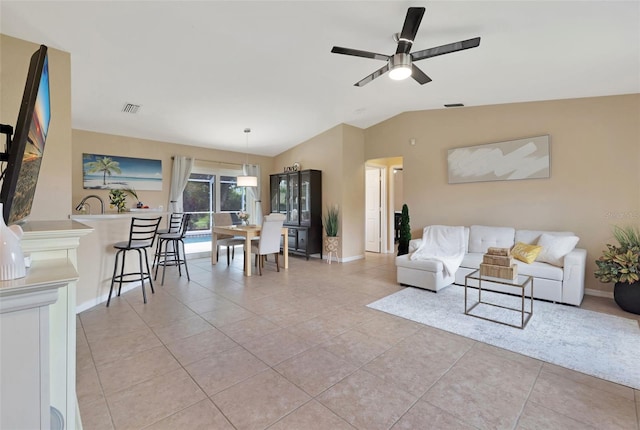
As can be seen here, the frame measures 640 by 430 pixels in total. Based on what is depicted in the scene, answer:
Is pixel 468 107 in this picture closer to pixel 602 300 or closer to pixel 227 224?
pixel 602 300

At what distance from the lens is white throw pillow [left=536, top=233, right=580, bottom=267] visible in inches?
141

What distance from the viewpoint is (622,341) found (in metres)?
2.52

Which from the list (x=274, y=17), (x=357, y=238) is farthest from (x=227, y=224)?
(x=274, y=17)

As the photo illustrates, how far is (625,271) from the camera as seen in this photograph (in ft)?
10.3

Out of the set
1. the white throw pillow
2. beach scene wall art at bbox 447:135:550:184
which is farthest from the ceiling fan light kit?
the white throw pillow

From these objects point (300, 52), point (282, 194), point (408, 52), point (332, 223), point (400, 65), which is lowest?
point (332, 223)

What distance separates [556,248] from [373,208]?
396 cm

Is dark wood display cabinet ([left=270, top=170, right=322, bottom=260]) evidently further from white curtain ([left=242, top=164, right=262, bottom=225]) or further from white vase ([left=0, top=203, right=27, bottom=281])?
white vase ([left=0, top=203, right=27, bottom=281])

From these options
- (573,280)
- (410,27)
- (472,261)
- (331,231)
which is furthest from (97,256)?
(573,280)

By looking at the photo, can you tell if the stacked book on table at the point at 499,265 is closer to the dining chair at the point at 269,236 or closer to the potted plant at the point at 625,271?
the potted plant at the point at 625,271

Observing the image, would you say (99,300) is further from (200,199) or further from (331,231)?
(331,231)

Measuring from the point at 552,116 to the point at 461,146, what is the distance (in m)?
1.21

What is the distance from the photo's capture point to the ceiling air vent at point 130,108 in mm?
4245

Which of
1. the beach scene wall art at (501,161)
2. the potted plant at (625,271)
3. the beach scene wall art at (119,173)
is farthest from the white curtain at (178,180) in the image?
the potted plant at (625,271)
